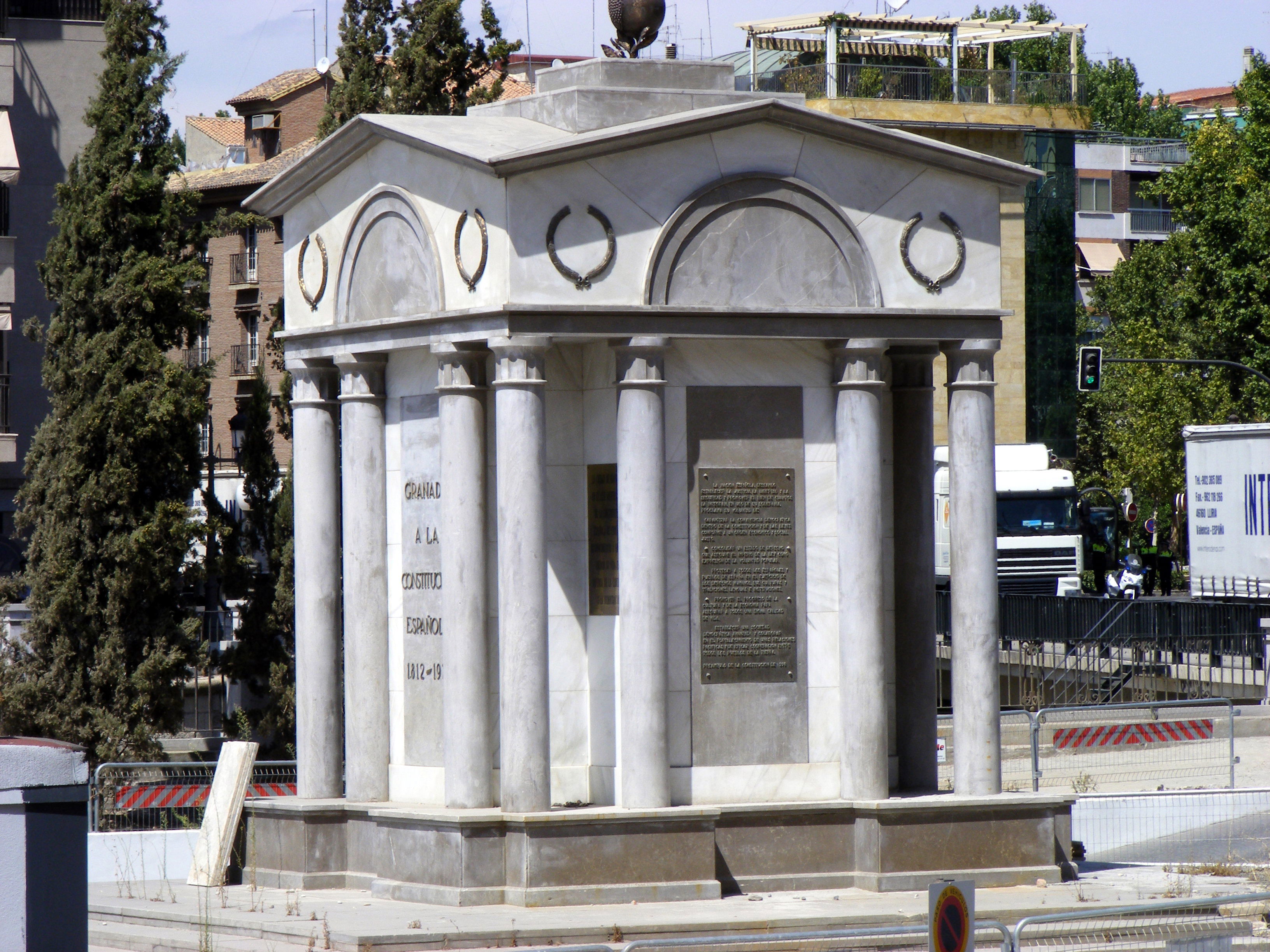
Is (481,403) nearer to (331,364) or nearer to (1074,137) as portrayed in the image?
(331,364)

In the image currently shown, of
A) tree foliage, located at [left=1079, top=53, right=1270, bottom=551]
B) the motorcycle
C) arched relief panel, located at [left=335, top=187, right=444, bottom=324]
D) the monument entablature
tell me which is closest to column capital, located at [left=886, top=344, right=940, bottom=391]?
the monument entablature

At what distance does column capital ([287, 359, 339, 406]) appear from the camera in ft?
49.7

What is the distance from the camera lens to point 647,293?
523 inches

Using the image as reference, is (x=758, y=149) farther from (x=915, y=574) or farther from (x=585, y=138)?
(x=915, y=574)

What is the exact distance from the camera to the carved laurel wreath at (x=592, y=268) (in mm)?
13094

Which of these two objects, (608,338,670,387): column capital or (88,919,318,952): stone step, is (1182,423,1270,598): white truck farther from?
(88,919,318,952): stone step

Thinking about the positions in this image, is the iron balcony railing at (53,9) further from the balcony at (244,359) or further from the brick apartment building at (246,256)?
the balcony at (244,359)

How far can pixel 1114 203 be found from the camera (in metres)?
93.1

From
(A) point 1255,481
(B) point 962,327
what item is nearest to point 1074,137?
(A) point 1255,481

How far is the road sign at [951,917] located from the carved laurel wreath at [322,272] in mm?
8418

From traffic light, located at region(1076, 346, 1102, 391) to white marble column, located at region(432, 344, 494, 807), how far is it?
32330 millimetres

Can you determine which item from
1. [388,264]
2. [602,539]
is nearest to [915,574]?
[602,539]

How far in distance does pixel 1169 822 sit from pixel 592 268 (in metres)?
9.13

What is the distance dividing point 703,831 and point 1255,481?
84.8 feet
